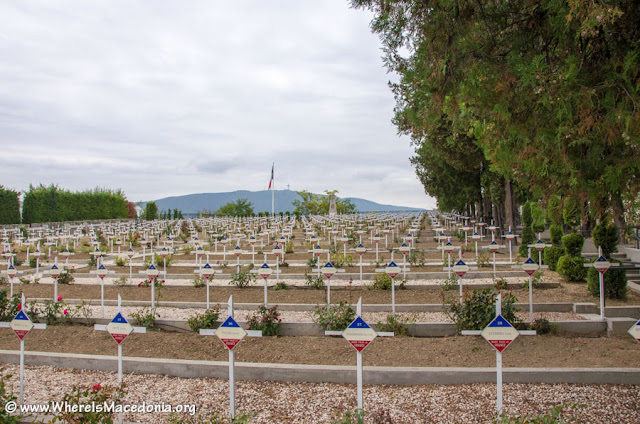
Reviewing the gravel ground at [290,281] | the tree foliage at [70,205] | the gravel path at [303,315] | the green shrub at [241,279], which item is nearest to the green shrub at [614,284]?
the gravel path at [303,315]

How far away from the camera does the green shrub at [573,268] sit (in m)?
10.8

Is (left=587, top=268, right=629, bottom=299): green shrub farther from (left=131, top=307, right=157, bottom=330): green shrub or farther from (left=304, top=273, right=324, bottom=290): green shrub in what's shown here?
(left=131, top=307, right=157, bottom=330): green shrub

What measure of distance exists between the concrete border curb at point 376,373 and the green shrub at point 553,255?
781cm

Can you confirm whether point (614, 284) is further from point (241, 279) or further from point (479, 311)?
point (241, 279)

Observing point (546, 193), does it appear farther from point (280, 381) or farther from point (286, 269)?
point (286, 269)

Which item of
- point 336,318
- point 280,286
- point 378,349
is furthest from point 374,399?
point 280,286

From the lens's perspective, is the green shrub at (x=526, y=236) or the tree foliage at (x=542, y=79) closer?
the tree foliage at (x=542, y=79)

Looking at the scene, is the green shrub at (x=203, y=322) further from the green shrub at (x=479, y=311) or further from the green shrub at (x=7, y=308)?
the green shrub at (x=479, y=311)

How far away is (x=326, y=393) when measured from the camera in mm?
5055

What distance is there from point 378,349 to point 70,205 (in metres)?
44.6

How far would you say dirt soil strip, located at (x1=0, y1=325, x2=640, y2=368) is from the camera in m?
5.77

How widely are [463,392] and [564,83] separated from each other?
339 centimetres

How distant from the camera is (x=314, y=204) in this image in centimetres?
5341

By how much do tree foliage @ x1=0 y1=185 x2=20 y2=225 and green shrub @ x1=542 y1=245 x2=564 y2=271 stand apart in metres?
37.7
